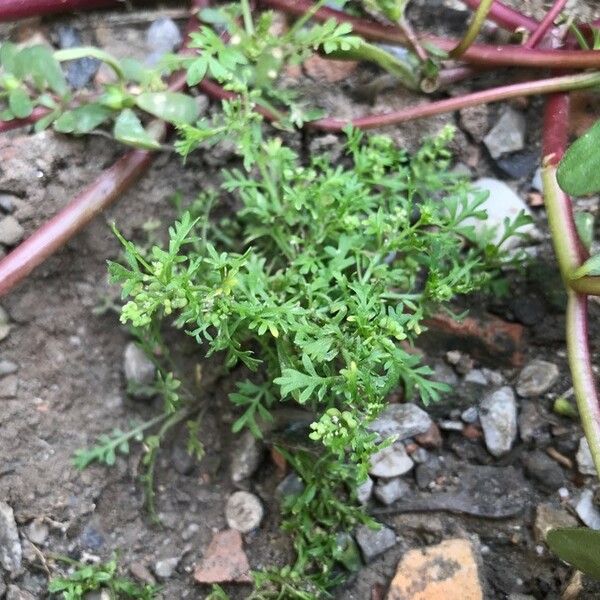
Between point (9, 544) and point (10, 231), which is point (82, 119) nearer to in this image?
point (10, 231)

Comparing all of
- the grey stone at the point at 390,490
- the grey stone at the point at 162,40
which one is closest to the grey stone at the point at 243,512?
the grey stone at the point at 390,490

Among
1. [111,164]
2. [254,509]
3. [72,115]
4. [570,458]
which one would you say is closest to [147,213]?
[111,164]

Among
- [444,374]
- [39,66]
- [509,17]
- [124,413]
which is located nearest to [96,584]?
[124,413]

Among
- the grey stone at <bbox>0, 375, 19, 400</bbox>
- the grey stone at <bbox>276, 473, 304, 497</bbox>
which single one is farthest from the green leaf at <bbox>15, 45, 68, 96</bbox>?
the grey stone at <bbox>276, 473, 304, 497</bbox>

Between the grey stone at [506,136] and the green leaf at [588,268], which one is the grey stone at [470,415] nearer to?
the green leaf at [588,268]

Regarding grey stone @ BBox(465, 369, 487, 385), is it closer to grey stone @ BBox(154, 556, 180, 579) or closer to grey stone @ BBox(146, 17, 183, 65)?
grey stone @ BBox(154, 556, 180, 579)

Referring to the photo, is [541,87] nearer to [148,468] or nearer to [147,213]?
[147,213]

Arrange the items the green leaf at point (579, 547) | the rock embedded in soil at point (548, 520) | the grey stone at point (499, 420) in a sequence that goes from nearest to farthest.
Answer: the green leaf at point (579, 547)
the rock embedded in soil at point (548, 520)
the grey stone at point (499, 420)
